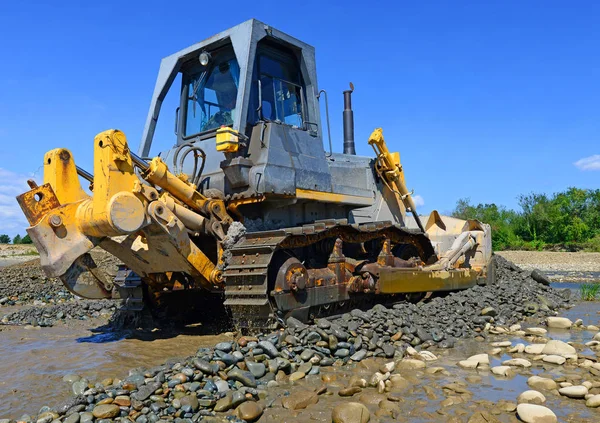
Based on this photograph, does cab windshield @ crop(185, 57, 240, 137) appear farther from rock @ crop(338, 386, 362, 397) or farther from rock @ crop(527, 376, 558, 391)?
rock @ crop(527, 376, 558, 391)

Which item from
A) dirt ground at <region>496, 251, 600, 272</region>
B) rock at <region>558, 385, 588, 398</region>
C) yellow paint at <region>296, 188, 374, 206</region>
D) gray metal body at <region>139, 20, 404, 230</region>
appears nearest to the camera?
rock at <region>558, 385, 588, 398</region>

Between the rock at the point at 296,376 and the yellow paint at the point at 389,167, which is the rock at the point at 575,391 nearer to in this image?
the rock at the point at 296,376

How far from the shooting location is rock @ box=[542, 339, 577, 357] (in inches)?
236

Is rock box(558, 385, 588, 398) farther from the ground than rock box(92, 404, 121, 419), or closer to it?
closer to it

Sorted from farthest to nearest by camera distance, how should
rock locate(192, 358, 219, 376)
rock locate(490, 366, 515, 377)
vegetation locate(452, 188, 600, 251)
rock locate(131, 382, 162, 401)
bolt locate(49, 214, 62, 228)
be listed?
vegetation locate(452, 188, 600, 251), bolt locate(49, 214, 62, 228), rock locate(490, 366, 515, 377), rock locate(192, 358, 219, 376), rock locate(131, 382, 162, 401)

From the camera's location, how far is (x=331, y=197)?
301 inches

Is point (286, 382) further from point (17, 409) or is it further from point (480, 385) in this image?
point (17, 409)

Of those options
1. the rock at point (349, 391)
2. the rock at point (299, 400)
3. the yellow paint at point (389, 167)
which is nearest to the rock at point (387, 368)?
the rock at point (349, 391)

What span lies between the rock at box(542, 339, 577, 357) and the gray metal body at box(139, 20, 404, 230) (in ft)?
10.4

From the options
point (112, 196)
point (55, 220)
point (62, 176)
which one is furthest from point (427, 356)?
point (62, 176)

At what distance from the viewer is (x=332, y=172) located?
8242 millimetres

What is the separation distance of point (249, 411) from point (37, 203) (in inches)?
125

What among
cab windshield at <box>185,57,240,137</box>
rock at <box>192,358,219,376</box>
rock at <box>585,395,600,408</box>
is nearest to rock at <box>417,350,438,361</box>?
rock at <box>585,395,600,408</box>

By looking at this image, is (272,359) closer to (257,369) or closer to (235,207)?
(257,369)
